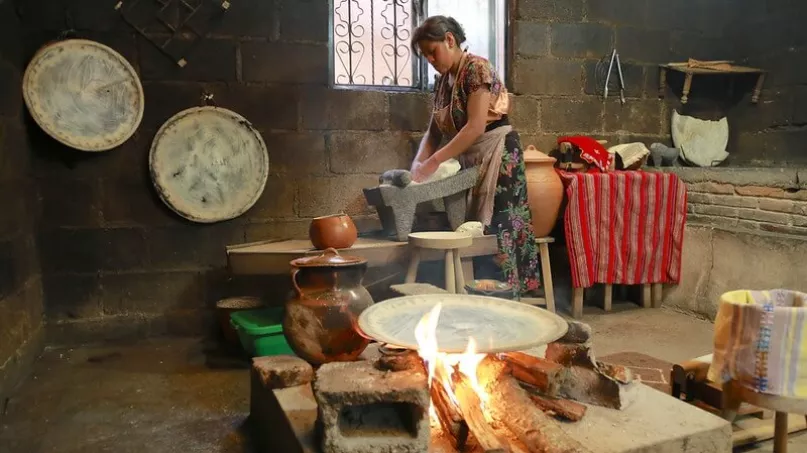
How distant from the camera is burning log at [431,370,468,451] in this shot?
1.59 meters

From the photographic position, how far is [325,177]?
404cm

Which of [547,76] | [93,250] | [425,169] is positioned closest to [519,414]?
[425,169]

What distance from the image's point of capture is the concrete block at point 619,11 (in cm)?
461

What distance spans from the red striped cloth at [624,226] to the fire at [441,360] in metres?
2.34

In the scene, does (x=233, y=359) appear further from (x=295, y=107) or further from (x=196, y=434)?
(x=295, y=107)

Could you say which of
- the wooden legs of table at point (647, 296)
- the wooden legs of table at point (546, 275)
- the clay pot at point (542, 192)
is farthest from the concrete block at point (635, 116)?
the wooden legs of table at point (546, 275)

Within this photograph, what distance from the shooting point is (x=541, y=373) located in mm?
1748

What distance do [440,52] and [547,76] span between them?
4.53 feet

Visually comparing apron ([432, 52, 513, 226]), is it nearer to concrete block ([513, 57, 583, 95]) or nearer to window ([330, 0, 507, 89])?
window ([330, 0, 507, 89])

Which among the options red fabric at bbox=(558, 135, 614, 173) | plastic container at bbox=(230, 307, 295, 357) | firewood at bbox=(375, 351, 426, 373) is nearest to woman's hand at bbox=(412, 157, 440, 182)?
plastic container at bbox=(230, 307, 295, 357)

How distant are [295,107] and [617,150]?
2400 millimetres

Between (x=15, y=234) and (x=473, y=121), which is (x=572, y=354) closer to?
(x=473, y=121)

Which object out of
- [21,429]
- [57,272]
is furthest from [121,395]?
[57,272]

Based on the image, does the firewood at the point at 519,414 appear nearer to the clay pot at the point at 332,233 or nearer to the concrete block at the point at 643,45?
the clay pot at the point at 332,233
